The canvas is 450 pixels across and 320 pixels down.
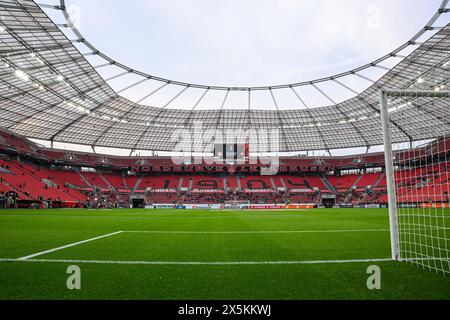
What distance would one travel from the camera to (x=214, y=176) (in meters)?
68.0

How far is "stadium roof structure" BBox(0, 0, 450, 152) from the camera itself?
26.7 m

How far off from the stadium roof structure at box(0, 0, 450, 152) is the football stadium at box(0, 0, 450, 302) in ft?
0.87

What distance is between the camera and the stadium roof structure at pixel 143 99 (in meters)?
26.7

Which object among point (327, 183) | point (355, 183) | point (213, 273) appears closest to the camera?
point (213, 273)

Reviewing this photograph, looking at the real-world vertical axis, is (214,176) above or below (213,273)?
above

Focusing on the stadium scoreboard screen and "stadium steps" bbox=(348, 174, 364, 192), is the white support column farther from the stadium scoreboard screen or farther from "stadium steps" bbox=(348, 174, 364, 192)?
"stadium steps" bbox=(348, 174, 364, 192)

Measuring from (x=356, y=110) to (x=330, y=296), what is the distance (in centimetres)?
4965

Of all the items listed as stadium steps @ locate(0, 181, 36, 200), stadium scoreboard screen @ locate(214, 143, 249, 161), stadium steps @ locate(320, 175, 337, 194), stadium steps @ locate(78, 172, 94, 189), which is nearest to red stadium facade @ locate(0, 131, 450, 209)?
stadium steps @ locate(78, 172, 94, 189)

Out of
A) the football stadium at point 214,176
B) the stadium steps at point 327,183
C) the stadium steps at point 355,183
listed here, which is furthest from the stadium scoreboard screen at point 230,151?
the stadium steps at point 355,183

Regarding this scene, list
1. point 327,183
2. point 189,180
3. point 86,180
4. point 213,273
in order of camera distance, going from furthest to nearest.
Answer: point 189,180
point 327,183
point 86,180
point 213,273

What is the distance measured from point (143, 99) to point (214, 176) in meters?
30.0

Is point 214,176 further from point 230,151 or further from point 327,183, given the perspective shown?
point 327,183

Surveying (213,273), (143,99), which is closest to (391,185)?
(213,273)

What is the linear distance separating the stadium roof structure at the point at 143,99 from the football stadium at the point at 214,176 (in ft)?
0.87
